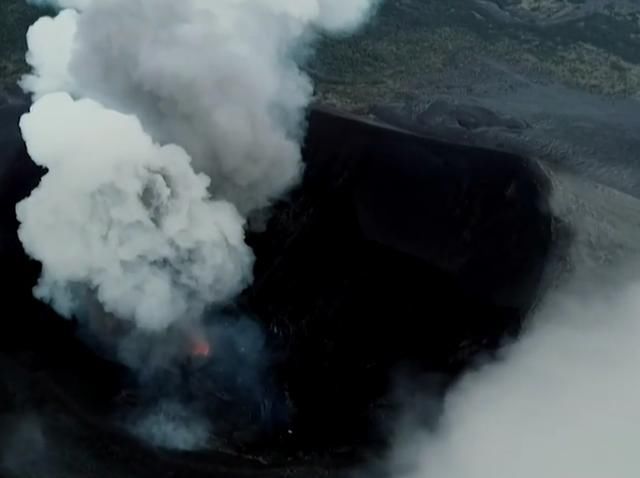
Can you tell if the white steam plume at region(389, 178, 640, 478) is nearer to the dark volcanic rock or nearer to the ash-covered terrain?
the ash-covered terrain

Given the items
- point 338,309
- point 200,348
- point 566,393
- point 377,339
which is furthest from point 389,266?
point 566,393

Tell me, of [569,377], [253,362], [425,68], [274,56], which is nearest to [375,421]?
[253,362]

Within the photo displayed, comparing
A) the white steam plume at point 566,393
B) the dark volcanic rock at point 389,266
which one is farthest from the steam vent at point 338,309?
the white steam plume at point 566,393

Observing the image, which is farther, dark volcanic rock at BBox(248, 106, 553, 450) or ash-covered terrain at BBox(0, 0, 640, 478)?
dark volcanic rock at BBox(248, 106, 553, 450)

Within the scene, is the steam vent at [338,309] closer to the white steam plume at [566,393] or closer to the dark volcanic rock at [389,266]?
the dark volcanic rock at [389,266]

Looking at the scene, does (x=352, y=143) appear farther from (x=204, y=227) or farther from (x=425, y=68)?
(x=425, y=68)

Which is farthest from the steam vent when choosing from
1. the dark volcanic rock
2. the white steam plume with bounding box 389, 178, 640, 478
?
the white steam plume with bounding box 389, 178, 640, 478
